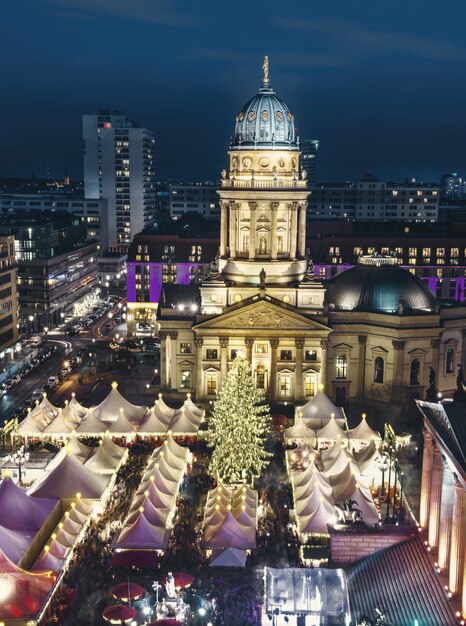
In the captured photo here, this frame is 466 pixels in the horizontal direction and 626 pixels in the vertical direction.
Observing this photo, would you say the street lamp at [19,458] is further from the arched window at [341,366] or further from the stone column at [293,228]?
the stone column at [293,228]

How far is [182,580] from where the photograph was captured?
4153 cm

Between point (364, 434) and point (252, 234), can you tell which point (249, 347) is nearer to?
point (252, 234)

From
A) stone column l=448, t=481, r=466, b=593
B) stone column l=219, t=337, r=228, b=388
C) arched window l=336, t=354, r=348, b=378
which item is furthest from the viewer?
arched window l=336, t=354, r=348, b=378

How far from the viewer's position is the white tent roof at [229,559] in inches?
1731

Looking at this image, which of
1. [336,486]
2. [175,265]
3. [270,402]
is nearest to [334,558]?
[336,486]

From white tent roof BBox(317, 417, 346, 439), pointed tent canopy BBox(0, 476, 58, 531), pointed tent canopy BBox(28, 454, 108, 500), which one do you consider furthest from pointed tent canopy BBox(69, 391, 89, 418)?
pointed tent canopy BBox(0, 476, 58, 531)

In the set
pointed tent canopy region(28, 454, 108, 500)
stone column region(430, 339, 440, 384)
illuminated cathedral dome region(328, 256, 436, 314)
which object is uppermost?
illuminated cathedral dome region(328, 256, 436, 314)

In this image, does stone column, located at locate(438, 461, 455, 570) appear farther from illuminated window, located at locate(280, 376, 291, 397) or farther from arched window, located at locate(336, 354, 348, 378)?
arched window, located at locate(336, 354, 348, 378)

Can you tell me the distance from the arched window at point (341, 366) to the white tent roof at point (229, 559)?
40111 millimetres

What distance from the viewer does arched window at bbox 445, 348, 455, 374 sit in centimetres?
8281

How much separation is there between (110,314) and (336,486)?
300ft

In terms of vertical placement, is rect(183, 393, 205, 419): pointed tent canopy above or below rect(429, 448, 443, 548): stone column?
below

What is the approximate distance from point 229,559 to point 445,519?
1299 centimetres

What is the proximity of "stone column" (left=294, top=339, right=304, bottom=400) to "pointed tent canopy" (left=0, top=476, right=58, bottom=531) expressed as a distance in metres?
37.0
